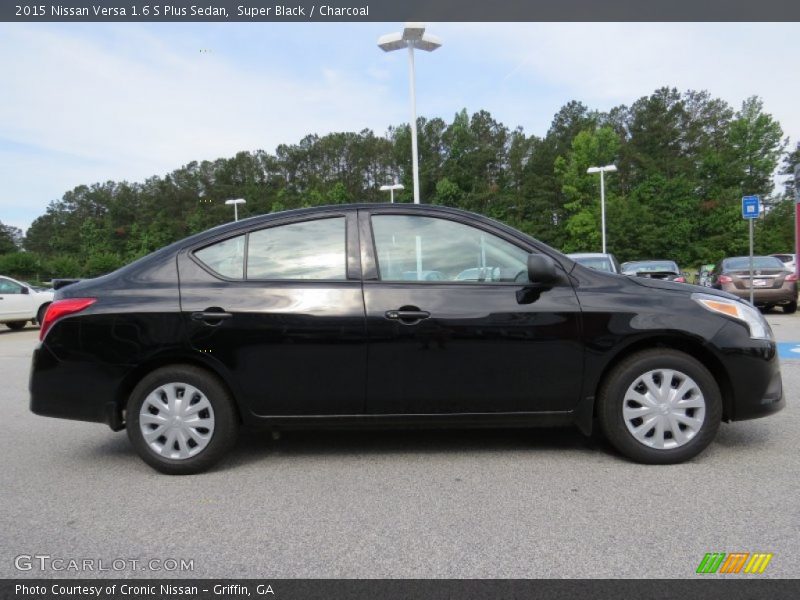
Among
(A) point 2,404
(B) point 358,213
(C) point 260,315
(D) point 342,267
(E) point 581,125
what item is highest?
(E) point 581,125

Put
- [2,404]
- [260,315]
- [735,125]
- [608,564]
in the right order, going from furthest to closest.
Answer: [735,125], [2,404], [260,315], [608,564]

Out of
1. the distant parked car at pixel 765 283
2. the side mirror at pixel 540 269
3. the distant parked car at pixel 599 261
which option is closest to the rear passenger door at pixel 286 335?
the side mirror at pixel 540 269

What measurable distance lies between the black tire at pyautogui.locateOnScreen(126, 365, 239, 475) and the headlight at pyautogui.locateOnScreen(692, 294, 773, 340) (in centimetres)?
308

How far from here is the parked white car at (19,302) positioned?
17.4m

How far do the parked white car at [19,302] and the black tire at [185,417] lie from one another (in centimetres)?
1561

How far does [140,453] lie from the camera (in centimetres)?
406

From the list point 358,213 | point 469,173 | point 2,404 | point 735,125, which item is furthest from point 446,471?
point 469,173

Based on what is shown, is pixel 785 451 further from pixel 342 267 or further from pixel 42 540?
pixel 42 540

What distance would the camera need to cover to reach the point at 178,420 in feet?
13.2

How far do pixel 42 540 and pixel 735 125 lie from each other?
5949 centimetres

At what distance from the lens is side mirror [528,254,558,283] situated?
12.8 feet

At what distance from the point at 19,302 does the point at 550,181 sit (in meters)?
51.0

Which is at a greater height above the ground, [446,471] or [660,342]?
[660,342]

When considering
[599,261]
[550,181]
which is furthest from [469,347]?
[550,181]
